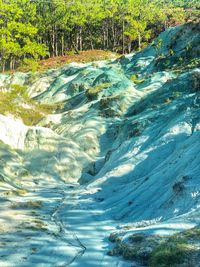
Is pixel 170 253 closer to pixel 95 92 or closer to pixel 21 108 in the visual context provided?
pixel 21 108

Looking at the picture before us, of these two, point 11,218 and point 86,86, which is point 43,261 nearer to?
point 11,218

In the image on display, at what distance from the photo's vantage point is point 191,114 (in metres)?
21.0

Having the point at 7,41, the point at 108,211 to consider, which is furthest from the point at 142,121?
the point at 7,41

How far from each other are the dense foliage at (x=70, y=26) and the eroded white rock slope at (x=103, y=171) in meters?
33.3

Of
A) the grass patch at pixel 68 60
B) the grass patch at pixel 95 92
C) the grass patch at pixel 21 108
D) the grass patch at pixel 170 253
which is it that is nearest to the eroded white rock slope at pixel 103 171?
the grass patch at pixel 95 92

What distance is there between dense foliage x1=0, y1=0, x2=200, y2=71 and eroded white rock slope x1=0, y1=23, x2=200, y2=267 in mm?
33279

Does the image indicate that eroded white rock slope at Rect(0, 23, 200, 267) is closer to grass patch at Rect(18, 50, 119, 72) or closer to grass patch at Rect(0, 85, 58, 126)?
A: grass patch at Rect(0, 85, 58, 126)

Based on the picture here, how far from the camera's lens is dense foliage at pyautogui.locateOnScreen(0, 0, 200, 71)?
72.7 m

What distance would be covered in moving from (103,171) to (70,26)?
206ft

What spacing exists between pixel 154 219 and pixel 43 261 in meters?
3.93

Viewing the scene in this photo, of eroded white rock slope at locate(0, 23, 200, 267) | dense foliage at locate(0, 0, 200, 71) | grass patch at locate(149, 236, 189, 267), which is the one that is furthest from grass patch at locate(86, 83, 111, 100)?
dense foliage at locate(0, 0, 200, 71)

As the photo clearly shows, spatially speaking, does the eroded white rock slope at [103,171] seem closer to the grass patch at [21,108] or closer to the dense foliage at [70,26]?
the grass patch at [21,108]

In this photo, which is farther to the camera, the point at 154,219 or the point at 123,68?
the point at 123,68

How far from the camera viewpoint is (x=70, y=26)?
266 feet
